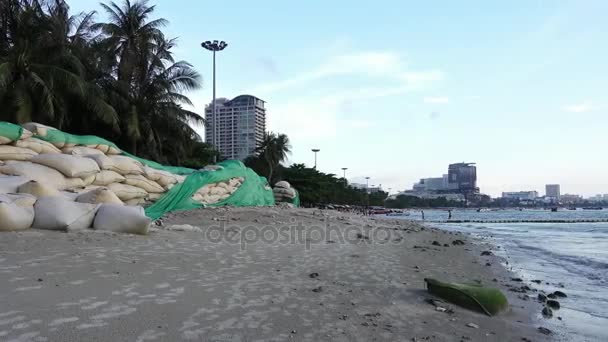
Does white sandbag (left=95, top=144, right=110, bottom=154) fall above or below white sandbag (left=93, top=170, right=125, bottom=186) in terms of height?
above

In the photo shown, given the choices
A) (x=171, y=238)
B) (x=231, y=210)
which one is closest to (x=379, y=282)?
(x=171, y=238)

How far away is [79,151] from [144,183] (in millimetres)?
1818

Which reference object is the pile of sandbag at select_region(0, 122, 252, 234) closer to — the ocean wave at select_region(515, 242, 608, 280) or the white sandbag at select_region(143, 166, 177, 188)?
the white sandbag at select_region(143, 166, 177, 188)

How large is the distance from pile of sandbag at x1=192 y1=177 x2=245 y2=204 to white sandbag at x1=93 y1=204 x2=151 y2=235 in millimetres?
6323

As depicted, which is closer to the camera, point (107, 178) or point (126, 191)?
point (107, 178)

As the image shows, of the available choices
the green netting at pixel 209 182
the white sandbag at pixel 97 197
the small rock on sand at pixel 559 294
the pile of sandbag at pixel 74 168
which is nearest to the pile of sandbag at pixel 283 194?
the green netting at pixel 209 182

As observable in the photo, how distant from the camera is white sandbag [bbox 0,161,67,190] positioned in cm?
978

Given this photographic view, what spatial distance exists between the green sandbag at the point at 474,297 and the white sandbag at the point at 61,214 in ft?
19.5

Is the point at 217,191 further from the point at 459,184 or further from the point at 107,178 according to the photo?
the point at 459,184

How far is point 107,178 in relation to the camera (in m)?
11.8

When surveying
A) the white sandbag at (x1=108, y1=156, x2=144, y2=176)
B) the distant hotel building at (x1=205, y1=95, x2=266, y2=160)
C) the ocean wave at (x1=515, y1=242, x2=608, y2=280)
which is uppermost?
the distant hotel building at (x1=205, y1=95, x2=266, y2=160)

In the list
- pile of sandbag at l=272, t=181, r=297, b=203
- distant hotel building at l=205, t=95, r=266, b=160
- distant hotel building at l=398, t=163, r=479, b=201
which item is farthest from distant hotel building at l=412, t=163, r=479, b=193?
pile of sandbag at l=272, t=181, r=297, b=203

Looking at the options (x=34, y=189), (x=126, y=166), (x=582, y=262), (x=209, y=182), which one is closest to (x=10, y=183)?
(x=34, y=189)

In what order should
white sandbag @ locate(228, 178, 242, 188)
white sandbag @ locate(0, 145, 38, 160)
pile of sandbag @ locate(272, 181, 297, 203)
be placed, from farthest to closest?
pile of sandbag @ locate(272, 181, 297, 203)
white sandbag @ locate(228, 178, 242, 188)
white sandbag @ locate(0, 145, 38, 160)
